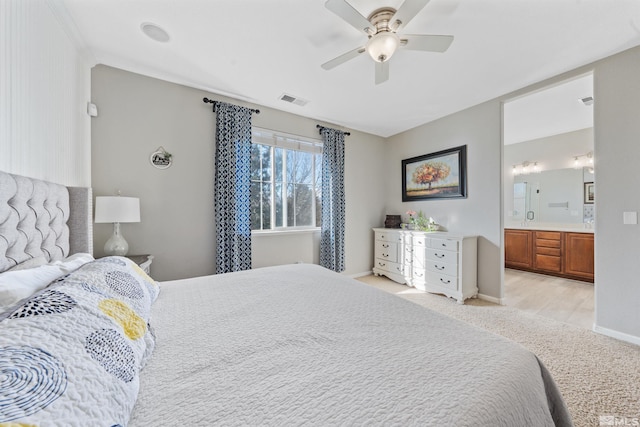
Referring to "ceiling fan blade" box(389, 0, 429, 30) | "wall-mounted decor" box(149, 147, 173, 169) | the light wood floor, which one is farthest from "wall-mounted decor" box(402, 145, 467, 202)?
"wall-mounted decor" box(149, 147, 173, 169)

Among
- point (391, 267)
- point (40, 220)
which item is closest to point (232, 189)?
point (40, 220)

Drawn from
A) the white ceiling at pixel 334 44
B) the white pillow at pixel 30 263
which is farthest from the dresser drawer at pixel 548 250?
the white pillow at pixel 30 263

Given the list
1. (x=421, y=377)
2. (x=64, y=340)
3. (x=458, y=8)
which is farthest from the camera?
(x=458, y=8)

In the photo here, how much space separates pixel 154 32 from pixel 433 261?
392 cm

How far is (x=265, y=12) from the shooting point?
5.84ft

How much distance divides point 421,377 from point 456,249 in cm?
281

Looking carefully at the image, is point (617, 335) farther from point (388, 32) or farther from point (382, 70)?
point (388, 32)

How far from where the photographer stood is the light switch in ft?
7.03

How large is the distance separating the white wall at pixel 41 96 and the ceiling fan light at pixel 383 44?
213cm

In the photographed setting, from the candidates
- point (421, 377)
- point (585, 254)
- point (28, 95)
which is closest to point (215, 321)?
point (421, 377)

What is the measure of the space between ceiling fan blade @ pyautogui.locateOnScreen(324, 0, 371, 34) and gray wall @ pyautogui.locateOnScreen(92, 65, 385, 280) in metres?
1.97

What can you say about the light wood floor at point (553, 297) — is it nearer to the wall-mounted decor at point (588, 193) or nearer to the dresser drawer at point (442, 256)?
the dresser drawer at point (442, 256)

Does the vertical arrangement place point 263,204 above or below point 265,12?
below

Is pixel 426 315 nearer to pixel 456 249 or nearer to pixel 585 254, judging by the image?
pixel 456 249
